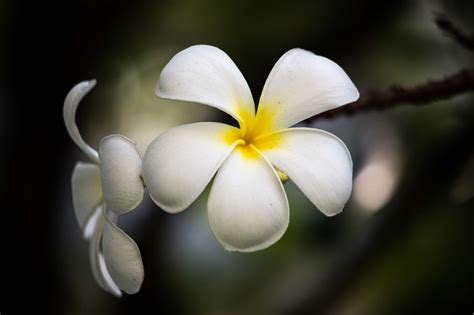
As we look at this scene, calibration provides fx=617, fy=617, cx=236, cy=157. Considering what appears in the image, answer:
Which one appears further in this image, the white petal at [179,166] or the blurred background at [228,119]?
the blurred background at [228,119]

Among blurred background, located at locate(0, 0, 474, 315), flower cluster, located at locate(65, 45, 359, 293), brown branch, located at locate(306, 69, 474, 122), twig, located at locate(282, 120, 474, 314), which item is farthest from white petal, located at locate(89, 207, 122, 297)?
twig, located at locate(282, 120, 474, 314)

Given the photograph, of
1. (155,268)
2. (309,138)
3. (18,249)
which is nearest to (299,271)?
(155,268)

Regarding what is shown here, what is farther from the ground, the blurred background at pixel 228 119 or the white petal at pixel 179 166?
the blurred background at pixel 228 119

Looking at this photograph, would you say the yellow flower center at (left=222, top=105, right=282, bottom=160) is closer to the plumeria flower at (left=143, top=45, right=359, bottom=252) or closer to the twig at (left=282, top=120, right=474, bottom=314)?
the plumeria flower at (left=143, top=45, right=359, bottom=252)

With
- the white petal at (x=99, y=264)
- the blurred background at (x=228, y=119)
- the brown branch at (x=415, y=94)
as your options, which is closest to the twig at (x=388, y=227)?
the blurred background at (x=228, y=119)

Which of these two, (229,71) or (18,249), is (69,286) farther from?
(229,71)

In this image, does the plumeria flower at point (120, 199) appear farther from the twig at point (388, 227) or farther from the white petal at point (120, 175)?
the twig at point (388, 227)
